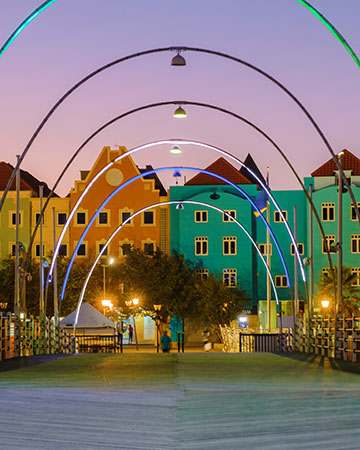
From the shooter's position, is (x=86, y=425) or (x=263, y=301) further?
(x=263, y=301)

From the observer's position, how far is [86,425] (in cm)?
1112

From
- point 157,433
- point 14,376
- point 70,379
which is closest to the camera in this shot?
point 157,433

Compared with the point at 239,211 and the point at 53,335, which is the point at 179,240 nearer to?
the point at 239,211

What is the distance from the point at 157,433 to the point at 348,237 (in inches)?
3152

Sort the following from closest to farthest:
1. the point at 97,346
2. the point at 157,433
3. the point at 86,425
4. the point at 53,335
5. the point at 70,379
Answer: the point at 157,433 < the point at 86,425 < the point at 70,379 < the point at 53,335 < the point at 97,346

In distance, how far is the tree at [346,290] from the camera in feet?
273

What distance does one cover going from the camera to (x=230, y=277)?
293 ft

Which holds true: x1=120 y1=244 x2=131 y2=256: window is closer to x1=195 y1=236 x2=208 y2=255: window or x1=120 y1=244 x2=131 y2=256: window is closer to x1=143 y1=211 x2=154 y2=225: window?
x1=143 y1=211 x2=154 y2=225: window

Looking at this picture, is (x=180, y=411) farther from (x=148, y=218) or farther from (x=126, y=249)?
(x=148, y=218)

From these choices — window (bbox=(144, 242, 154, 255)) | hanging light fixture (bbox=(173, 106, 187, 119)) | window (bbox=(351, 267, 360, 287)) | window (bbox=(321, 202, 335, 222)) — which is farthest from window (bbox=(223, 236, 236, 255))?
hanging light fixture (bbox=(173, 106, 187, 119))

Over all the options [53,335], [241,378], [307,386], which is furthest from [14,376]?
[53,335]

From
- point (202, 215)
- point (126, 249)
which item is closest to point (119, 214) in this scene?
point (126, 249)

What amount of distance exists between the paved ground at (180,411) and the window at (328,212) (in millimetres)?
68441

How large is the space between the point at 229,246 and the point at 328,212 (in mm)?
9453
